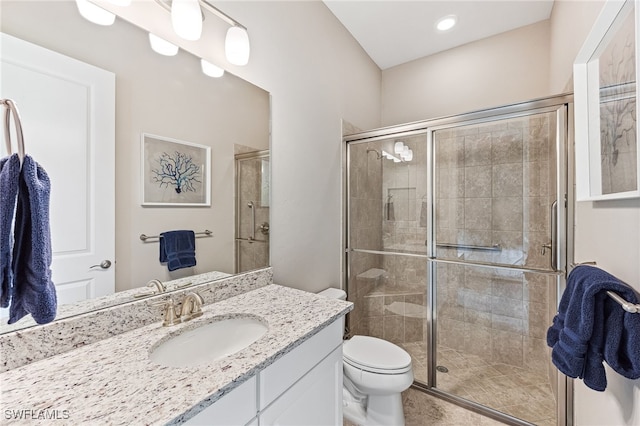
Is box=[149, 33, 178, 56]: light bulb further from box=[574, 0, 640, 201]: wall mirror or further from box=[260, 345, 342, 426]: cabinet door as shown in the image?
box=[574, 0, 640, 201]: wall mirror

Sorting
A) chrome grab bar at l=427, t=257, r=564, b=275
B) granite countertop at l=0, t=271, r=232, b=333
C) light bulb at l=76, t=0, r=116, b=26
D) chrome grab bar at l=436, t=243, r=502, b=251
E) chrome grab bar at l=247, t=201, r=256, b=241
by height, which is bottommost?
chrome grab bar at l=427, t=257, r=564, b=275

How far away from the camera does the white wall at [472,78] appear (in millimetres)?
2100

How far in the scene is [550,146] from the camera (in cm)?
158

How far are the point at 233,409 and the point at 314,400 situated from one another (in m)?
0.39

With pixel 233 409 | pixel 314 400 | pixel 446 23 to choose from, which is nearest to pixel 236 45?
pixel 233 409

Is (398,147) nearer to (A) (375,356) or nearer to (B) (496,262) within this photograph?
(B) (496,262)

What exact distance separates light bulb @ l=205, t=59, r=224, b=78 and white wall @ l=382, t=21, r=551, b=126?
6.39ft

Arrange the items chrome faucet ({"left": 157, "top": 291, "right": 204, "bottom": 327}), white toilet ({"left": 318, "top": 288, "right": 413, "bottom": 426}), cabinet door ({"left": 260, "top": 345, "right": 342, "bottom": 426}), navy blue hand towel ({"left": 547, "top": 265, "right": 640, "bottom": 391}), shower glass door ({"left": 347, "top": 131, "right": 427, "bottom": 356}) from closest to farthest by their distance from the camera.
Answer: navy blue hand towel ({"left": 547, "top": 265, "right": 640, "bottom": 391}) < cabinet door ({"left": 260, "top": 345, "right": 342, "bottom": 426}) < chrome faucet ({"left": 157, "top": 291, "right": 204, "bottom": 327}) < white toilet ({"left": 318, "top": 288, "right": 413, "bottom": 426}) < shower glass door ({"left": 347, "top": 131, "right": 427, "bottom": 356})

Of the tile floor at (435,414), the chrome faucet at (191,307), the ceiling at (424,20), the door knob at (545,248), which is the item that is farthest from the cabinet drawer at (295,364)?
the ceiling at (424,20)

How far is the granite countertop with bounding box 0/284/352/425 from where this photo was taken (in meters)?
0.53

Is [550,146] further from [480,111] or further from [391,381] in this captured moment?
[391,381]

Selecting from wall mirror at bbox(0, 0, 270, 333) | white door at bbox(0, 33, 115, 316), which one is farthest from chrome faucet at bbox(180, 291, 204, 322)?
white door at bbox(0, 33, 115, 316)

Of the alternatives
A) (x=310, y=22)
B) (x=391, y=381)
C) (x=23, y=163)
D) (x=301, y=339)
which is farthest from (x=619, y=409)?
(x=310, y=22)

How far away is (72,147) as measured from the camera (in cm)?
79
